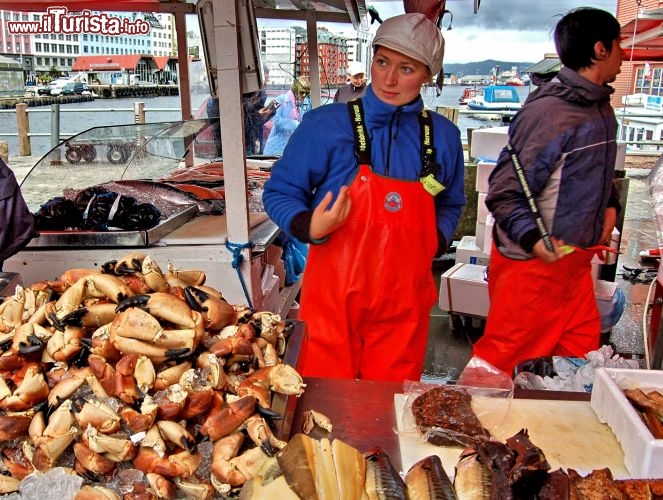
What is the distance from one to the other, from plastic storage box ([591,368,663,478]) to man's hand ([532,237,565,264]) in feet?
3.67

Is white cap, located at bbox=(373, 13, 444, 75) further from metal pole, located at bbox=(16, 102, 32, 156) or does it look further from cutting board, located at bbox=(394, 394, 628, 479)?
metal pole, located at bbox=(16, 102, 32, 156)

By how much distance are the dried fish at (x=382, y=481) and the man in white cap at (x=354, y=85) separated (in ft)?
26.1

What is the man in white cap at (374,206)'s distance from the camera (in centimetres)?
256

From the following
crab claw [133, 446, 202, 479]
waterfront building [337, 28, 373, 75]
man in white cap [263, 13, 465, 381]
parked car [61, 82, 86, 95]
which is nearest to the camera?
crab claw [133, 446, 202, 479]

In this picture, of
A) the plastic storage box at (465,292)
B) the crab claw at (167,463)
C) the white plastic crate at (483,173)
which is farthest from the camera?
the white plastic crate at (483,173)

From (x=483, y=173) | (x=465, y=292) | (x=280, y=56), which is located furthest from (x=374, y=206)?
(x=280, y=56)

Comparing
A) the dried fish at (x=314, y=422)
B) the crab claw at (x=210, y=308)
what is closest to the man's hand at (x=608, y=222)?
the dried fish at (x=314, y=422)

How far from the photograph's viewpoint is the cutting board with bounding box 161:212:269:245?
3.38 meters

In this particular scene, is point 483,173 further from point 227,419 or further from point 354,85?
point 227,419

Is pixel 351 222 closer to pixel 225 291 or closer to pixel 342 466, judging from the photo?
pixel 225 291

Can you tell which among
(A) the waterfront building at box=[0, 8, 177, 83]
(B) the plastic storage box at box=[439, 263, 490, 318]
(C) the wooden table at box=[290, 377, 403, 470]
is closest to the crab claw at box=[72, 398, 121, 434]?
(C) the wooden table at box=[290, 377, 403, 470]

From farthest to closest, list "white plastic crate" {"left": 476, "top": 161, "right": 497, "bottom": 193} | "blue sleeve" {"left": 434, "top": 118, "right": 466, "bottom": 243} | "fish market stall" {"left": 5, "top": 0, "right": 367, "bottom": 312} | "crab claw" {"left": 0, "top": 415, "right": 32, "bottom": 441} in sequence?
"white plastic crate" {"left": 476, "top": 161, "right": 497, "bottom": 193} → "fish market stall" {"left": 5, "top": 0, "right": 367, "bottom": 312} → "blue sleeve" {"left": 434, "top": 118, "right": 466, "bottom": 243} → "crab claw" {"left": 0, "top": 415, "right": 32, "bottom": 441}

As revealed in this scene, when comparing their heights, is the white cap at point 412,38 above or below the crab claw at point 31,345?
above

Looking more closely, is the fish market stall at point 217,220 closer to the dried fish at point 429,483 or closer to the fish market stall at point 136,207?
the fish market stall at point 136,207
